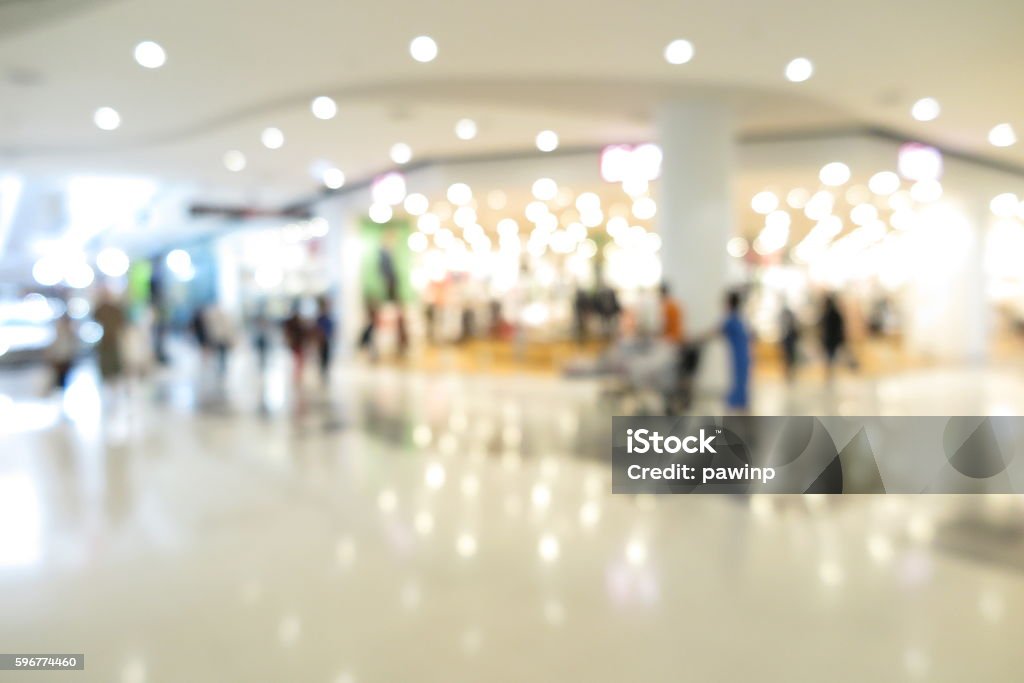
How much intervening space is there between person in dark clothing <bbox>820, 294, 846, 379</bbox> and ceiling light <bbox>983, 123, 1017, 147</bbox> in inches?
148

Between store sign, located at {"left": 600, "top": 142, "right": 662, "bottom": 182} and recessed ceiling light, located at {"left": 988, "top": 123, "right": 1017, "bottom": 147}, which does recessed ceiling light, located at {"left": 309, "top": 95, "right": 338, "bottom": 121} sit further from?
recessed ceiling light, located at {"left": 988, "top": 123, "right": 1017, "bottom": 147}

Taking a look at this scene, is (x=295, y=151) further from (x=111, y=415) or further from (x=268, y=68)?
(x=111, y=415)

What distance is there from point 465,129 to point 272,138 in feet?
11.5

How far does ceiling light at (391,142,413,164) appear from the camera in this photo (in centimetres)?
1312

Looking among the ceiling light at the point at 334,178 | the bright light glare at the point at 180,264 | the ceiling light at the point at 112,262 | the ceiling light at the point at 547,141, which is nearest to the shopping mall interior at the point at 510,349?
the ceiling light at the point at 547,141

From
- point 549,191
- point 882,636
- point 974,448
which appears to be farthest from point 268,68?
point 974,448

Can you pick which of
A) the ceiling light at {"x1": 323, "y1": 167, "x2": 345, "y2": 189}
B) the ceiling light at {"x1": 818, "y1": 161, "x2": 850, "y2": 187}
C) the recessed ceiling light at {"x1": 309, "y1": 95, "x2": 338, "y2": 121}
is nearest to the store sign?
the ceiling light at {"x1": 818, "y1": 161, "x2": 850, "y2": 187}

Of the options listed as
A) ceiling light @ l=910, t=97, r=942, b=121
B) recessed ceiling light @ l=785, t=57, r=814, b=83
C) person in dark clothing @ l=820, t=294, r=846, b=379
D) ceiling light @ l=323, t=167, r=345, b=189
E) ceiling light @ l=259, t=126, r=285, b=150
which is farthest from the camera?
ceiling light @ l=323, t=167, r=345, b=189

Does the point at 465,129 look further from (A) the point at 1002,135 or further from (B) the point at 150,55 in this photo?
(A) the point at 1002,135

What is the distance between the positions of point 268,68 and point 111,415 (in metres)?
5.33

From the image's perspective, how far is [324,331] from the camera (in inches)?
516

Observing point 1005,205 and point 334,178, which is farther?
point 334,178

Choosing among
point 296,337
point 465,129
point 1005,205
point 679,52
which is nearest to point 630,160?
point 465,129

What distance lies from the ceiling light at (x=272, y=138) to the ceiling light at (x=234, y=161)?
946 millimetres
